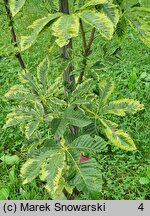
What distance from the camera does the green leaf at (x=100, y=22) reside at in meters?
1.21

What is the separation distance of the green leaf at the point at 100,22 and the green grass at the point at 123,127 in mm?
524

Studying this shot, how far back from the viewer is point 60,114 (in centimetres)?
182

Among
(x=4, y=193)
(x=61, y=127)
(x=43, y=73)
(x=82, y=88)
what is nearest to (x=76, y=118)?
(x=61, y=127)

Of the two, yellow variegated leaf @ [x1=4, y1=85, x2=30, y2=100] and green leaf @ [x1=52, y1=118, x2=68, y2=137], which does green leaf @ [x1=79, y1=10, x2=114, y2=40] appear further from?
yellow variegated leaf @ [x1=4, y1=85, x2=30, y2=100]

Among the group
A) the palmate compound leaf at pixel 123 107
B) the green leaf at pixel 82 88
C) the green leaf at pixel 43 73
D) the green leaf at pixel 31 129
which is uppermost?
the green leaf at pixel 43 73

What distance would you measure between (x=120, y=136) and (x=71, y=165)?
266 millimetres

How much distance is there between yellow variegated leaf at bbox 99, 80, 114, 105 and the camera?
1911 millimetres

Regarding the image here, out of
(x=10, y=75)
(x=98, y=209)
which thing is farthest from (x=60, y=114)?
(x=10, y=75)

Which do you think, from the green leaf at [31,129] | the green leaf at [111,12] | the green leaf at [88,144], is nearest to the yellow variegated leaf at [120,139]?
the green leaf at [88,144]

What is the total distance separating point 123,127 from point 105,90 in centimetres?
121

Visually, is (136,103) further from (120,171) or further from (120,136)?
(120,171)

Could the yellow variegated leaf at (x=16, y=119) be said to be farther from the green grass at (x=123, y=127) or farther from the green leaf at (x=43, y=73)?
the green grass at (x=123, y=127)

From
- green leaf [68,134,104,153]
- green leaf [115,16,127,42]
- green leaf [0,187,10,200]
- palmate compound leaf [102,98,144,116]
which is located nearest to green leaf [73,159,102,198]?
green leaf [68,134,104,153]

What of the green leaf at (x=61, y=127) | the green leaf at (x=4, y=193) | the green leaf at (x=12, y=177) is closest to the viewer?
the green leaf at (x=61, y=127)
